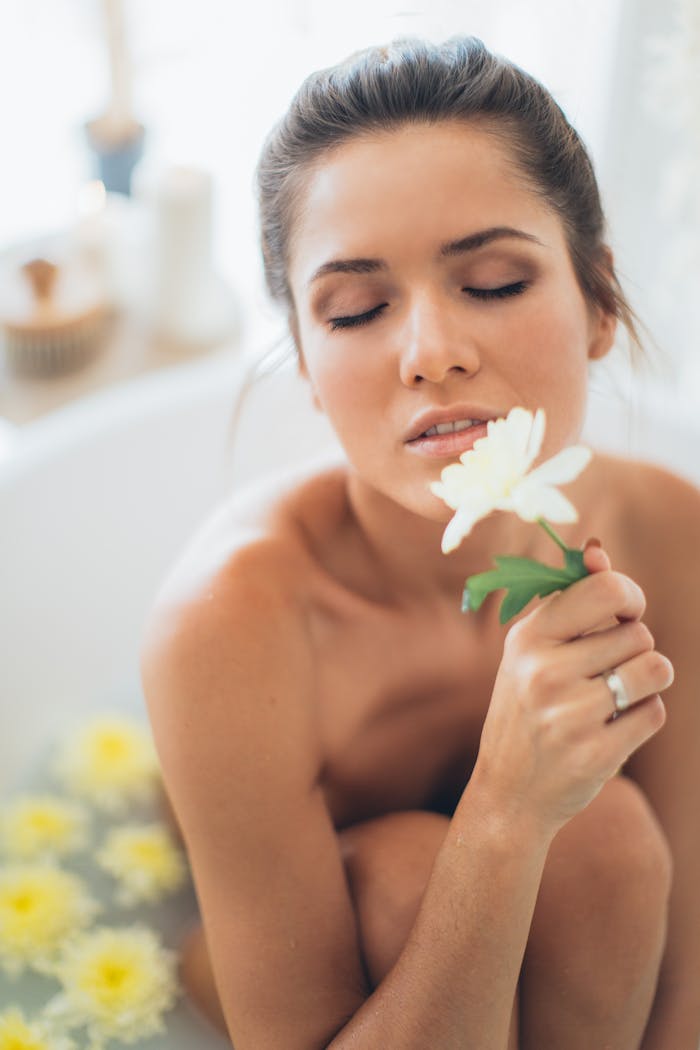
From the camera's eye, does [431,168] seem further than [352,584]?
No

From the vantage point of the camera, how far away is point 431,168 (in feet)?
3.39

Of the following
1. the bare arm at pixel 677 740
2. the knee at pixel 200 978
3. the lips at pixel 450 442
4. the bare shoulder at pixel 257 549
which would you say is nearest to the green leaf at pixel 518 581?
the lips at pixel 450 442

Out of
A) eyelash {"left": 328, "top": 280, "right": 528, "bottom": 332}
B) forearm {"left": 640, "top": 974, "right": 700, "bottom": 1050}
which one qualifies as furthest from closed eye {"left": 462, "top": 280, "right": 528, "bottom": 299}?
forearm {"left": 640, "top": 974, "right": 700, "bottom": 1050}

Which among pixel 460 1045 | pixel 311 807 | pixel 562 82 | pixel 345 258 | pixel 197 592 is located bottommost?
pixel 460 1045

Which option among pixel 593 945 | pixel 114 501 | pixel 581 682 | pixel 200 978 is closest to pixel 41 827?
pixel 200 978

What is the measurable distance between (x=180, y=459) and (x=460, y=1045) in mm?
1181

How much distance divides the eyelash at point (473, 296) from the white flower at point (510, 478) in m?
0.30

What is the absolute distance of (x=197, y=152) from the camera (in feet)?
10.2

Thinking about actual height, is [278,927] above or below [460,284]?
below

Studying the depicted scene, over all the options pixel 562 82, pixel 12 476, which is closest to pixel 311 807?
pixel 12 476

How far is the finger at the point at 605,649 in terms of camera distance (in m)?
0.86

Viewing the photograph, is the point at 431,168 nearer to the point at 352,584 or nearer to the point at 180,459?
the point at 352,584

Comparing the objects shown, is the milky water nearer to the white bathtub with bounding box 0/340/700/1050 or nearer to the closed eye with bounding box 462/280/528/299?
the white bathtub with bounding box 0/340/700/1050

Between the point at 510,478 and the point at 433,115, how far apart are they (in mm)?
446
